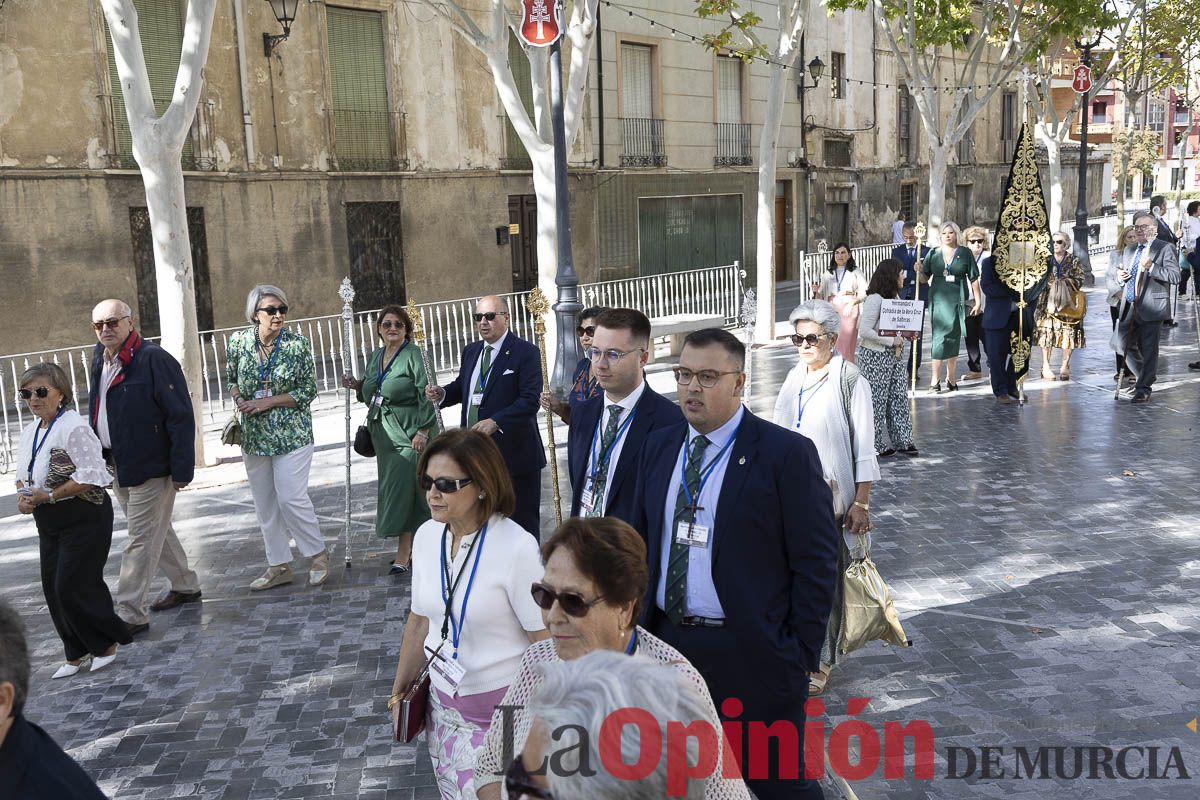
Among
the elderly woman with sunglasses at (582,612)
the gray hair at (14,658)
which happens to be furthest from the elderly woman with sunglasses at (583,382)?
the gray hair at (14,658)

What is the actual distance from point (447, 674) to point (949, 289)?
11055 millimetres

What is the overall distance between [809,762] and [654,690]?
2524 millimetres

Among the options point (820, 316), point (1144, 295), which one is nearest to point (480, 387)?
point (820, 316)

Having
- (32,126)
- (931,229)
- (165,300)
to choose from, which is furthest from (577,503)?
(931,229)

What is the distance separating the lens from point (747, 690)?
12.0 feet

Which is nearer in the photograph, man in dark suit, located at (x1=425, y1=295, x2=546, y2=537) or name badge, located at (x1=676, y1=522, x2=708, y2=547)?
name badge, located at (x1=676, y1=522, x2=708, y2=547)

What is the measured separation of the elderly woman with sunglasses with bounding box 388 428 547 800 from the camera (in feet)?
12.0

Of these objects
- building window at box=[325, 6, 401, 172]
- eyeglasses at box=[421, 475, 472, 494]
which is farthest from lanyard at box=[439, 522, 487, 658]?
building window at box=[325, 6, 401, 172]

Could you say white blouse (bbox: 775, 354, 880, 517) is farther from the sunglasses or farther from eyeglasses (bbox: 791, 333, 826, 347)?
the sunglasses

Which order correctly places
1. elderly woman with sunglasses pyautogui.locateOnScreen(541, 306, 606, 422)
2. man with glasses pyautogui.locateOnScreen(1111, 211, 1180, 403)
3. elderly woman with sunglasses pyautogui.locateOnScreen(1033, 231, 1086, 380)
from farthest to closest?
1. elderly woman with sunglasses pyautogui.locateOnScreen(1033, 231, 1086, 380)
2. man with glasses pyautogui.locateOnScreen(1111, 211, 1180, 403)
3. elderly woman with sunglasses pyautogui.locateOnScreen(541, 306, 606, 422)

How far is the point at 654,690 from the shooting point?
81.4 inches

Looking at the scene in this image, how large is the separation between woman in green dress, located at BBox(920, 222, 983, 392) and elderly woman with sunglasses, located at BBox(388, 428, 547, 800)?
10.6 m

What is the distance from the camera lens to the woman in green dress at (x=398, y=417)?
7.48 meters

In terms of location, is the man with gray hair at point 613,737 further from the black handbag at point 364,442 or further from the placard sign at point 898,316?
the placard sign at point 898,316
